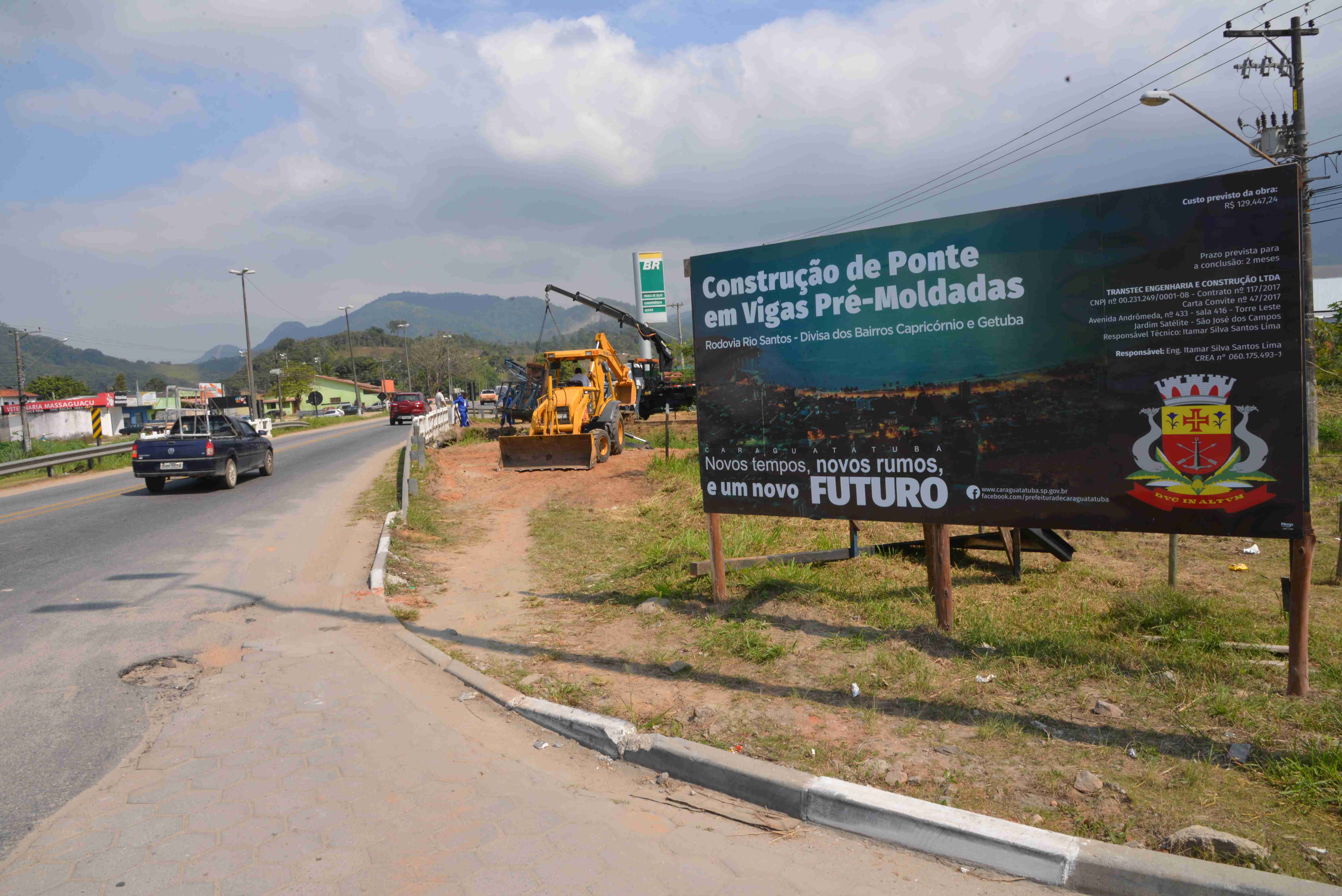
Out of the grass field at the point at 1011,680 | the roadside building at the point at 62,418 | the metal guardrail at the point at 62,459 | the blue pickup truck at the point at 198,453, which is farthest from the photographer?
the roadside building at the point at 62,418

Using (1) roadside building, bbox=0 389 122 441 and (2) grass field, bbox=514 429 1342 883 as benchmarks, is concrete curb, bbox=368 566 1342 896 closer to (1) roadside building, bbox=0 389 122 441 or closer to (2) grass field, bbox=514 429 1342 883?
(2) grass field, bbox=514 429 1342 883

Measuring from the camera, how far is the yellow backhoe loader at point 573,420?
19047mm

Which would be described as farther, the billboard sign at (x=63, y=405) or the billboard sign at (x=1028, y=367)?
the billboard sign at (x=63, y=405)

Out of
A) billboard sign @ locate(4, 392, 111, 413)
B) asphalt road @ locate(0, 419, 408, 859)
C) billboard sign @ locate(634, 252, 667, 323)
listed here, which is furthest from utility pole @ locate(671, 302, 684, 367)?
billboard sign @ locate(4, 392, 111, 413)

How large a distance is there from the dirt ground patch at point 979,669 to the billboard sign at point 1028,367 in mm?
933

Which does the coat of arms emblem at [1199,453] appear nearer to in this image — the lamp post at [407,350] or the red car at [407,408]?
the red car at [407,408]

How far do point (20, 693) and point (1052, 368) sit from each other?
750cm

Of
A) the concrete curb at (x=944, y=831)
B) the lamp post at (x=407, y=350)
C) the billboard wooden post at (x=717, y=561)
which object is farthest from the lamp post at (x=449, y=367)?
the concrete curb at (x=944, y=831)

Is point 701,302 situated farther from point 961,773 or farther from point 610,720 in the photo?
point 961,773

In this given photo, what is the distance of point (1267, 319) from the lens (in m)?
4.84

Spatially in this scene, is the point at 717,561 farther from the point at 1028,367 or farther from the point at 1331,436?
the point at 1331,436

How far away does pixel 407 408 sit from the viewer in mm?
48219

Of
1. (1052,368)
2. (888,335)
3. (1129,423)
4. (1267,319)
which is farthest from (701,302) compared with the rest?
(1267,319)

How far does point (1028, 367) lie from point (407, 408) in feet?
152
